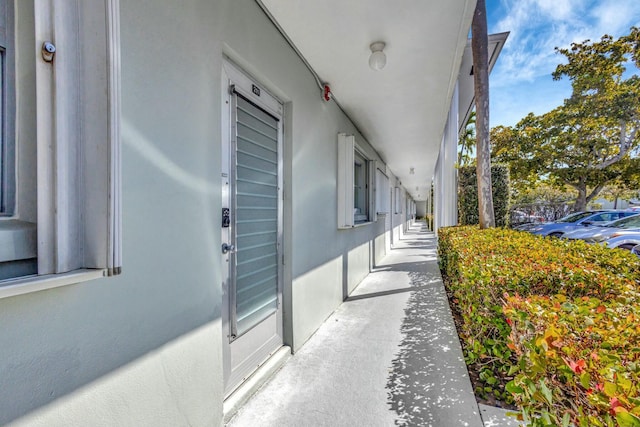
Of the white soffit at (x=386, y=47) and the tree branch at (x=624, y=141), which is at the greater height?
the tree branch at (x=624, y=141)

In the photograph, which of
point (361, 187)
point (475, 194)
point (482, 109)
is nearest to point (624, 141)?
point (475, 194)

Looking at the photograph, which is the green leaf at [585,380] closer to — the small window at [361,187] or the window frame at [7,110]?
the window frame at [7,110]

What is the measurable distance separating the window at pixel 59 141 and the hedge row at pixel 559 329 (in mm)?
1572

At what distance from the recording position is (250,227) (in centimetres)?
228

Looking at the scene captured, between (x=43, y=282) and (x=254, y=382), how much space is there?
5.71 feet

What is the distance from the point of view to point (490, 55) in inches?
231

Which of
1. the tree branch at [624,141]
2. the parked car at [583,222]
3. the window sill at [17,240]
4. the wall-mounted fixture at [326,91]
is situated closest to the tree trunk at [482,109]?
the wall-mounted fixture at [326,91]

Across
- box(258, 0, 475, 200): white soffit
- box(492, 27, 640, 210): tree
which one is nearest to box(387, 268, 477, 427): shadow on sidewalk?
box(258, 0, 475, 200): white soffit

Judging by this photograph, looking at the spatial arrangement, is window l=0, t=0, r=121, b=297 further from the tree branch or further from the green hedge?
the tree branch

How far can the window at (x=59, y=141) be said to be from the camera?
93 centimetres

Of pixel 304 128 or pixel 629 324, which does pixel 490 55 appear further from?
pixel 629 324

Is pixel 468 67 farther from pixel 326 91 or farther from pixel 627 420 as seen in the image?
pixel 627 420

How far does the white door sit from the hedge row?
1.60 meters

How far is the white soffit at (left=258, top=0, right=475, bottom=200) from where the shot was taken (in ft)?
7.20
